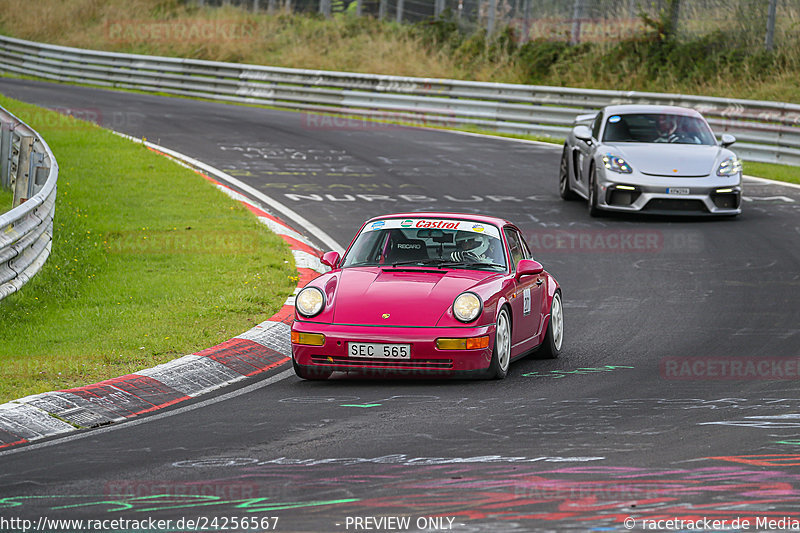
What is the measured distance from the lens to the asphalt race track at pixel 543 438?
5598mm

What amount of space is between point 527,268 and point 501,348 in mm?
882

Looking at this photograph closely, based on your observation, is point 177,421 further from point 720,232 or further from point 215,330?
point 720,232

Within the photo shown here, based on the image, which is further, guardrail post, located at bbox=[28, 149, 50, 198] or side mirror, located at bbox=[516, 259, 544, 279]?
guardrail post, located at bbox=[28, 149, 50, 198]

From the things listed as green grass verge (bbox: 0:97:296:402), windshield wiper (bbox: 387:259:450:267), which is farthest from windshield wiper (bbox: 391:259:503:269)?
green grass verge (bbox: 0:97:296:402)

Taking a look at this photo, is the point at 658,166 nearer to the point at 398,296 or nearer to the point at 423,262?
the point at 423,262

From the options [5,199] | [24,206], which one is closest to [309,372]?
[24,206]

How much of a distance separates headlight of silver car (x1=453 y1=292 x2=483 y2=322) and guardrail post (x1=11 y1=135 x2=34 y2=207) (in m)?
6.26

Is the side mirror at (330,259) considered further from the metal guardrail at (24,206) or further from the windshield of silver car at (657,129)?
the windshield of silver car at (657,129)

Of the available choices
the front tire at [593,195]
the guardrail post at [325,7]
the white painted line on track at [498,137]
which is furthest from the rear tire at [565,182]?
the guardrail post at [325,7]

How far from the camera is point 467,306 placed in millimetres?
8992

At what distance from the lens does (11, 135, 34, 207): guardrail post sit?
13.4m

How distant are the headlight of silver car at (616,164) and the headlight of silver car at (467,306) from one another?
341 inches

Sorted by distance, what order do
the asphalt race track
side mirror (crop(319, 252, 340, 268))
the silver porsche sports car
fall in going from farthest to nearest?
the silver porsche sports car → side mirror (crop(319, 252, 340, 268)) → the asphalt race track

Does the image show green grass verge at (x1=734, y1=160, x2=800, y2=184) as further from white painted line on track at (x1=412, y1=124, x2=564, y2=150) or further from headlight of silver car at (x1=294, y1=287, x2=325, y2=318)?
headlight of silver car at (x1=294, y1=287, x2=325, y2=318)
